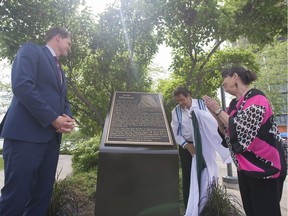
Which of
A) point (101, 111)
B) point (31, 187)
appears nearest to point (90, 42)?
point (101, 111)

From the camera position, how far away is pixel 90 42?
5.00 meters

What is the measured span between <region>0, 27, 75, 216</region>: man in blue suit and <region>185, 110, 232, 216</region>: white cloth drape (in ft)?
6.17

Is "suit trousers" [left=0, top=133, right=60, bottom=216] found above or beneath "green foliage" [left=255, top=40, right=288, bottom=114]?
beneath

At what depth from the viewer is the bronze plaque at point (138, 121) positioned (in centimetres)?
292

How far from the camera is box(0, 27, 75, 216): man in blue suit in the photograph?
2234 mm

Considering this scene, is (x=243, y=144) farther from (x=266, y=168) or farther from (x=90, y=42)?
(x=90, y=42)

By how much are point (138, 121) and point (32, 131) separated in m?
1.23

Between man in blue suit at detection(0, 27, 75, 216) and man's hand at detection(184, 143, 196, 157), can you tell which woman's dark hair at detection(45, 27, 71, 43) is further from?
man's hand at detection(184, 143, 196, 157)

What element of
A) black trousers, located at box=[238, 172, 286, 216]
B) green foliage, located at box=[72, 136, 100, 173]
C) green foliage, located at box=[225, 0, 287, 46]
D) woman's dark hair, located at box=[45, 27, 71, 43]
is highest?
green foliage, located at box=[225, 0, 287, 46]

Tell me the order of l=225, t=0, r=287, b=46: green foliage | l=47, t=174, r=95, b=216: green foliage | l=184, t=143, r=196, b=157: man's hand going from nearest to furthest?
l=47, t=174, r=95, b=216: green foliage → l=184, t=143, r=196, b=157: man's hand → l=225, t=0, r=287, b=46: green foliage

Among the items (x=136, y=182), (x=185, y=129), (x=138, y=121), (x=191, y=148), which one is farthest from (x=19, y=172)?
(x=185, y=129)

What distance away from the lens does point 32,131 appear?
91.5 inches

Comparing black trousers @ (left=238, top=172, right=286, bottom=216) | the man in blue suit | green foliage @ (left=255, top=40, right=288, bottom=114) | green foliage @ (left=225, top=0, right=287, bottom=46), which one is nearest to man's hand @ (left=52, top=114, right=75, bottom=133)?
the man in blue suit

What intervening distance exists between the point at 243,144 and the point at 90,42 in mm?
3632
